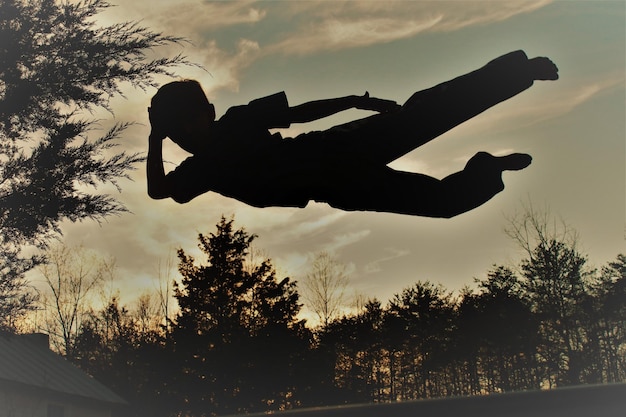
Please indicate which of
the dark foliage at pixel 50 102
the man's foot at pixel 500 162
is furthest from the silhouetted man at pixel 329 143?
the dark foliage at pixel 50 102

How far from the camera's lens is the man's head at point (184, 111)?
136 inches

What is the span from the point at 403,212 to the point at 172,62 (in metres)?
7.39

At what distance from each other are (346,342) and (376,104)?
44.3 m

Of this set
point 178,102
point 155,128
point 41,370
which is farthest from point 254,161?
point 41,370

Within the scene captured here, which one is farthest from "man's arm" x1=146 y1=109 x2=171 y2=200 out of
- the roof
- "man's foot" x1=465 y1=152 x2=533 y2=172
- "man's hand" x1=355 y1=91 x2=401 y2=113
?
the roof

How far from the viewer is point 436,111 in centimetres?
347

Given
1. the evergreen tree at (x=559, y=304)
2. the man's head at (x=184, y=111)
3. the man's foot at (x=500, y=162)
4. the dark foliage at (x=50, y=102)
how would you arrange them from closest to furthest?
the man's head at (x=184, y=111)
the man's foot at (x=500, y=162)
the dark foliage at (x=50, y=102)
the evergreen tree at (x=559, y=304)

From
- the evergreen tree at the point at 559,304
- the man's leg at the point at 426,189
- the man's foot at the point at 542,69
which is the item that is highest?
the evergreen tree at the point at 559,304

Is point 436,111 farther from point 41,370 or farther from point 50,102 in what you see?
point 41,370

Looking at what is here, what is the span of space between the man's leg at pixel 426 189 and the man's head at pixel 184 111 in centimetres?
75

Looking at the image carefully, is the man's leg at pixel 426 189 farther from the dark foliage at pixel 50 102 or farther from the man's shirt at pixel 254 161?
the dark foliage at pixel 50 102

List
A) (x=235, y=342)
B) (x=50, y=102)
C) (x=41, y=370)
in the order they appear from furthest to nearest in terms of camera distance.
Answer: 1. (x=235, y=342)
2. (x=41, y=370)
3. (x=50, y=102)

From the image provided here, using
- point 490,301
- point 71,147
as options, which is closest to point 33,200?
point 71,147

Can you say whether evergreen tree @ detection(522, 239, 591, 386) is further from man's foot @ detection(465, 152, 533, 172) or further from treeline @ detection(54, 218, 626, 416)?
man's foot @ detection(465, 152, 533, 172)
